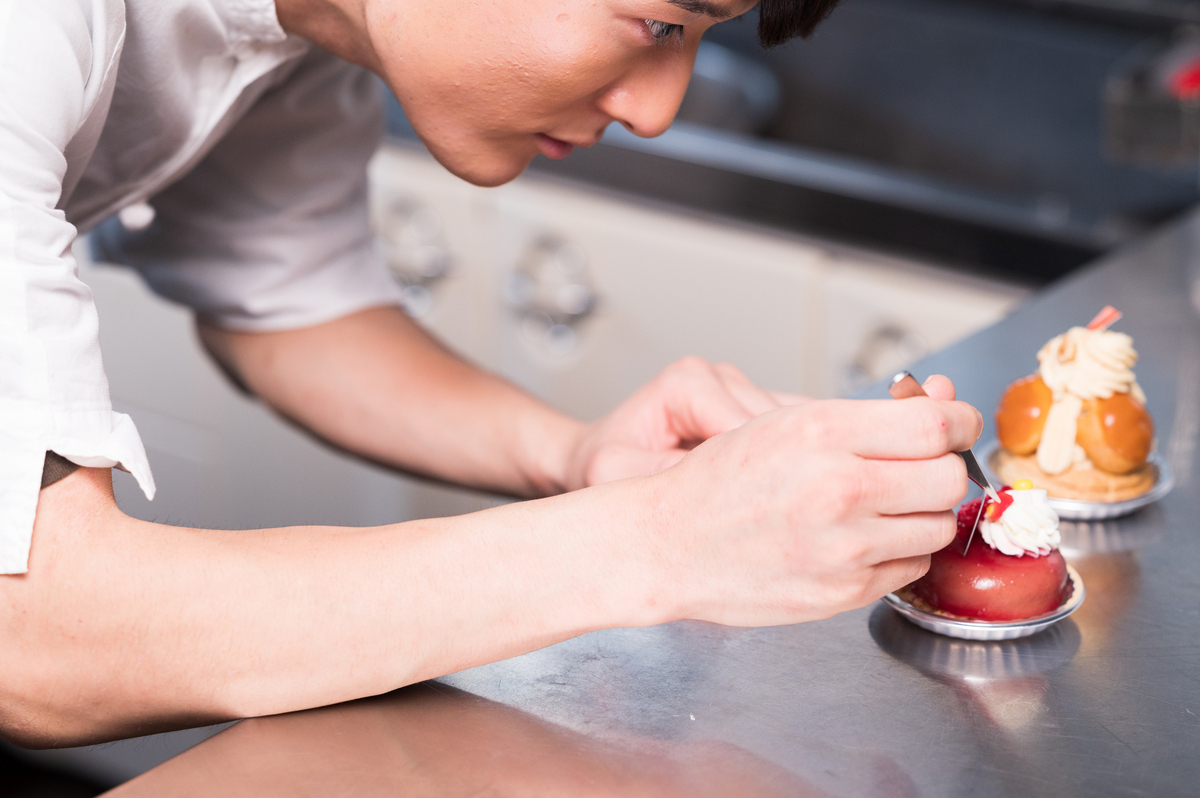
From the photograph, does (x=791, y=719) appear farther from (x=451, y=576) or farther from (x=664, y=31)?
(x=664, y=31)

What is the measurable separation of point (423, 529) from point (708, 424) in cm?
28

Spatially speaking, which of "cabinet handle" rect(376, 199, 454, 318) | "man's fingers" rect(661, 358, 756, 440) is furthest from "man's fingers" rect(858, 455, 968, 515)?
"cabinet handle" rect(376, 199, 454, 318)

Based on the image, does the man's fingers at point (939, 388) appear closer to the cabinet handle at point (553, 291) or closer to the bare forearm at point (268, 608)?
the bare forearm at point (268, 608)

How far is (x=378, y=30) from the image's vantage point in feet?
2.96

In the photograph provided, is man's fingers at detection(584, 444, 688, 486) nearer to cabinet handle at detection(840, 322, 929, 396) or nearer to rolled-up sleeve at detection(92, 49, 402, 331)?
rolled-up sleeve at detection(92, 49, 402, 331)

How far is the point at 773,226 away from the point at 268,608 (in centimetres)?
126

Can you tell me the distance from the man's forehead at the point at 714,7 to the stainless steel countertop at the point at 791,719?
0.42 m

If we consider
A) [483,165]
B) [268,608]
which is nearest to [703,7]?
[483,165]

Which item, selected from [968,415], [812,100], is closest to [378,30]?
[968,415]

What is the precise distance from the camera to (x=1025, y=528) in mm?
792

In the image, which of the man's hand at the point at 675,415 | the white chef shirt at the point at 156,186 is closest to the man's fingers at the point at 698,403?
the man's hand at the point at 675,415

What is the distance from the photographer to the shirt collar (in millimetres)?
966

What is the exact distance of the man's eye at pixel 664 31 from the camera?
32.7 inches

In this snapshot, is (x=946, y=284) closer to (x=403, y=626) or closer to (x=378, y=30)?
(x=378, y=30)
